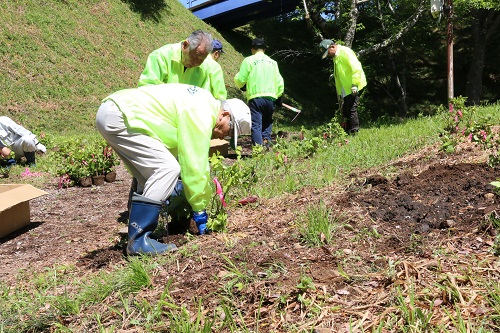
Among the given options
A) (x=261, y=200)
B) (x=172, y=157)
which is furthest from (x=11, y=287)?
(x=261, y=200)

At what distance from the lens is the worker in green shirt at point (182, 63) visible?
4.06 m

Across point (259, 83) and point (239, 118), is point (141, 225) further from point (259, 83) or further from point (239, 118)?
point (259, 83)

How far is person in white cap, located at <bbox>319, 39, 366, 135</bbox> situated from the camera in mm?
7941

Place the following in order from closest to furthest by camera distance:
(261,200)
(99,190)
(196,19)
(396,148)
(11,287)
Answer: (11,287)
(261,200)
(396,148)
(99,190)
(196,19)

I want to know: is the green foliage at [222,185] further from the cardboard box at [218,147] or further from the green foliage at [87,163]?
the cardboard box at [218,147]

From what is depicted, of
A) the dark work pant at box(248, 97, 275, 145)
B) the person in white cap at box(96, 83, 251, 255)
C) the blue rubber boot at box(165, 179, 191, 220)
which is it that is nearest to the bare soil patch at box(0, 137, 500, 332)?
the blue rubber boot at box(165, 179, 191, 220)

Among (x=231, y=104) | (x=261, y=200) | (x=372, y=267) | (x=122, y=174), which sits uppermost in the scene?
(x=231, y=104)

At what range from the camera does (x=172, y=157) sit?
10.4 feet

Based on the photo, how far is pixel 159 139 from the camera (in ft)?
10.4

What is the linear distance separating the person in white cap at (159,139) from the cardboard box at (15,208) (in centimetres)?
178

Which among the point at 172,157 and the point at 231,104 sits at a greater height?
the point at 231,104

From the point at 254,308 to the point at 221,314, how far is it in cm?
15

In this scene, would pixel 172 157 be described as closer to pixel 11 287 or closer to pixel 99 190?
pixel 11 287

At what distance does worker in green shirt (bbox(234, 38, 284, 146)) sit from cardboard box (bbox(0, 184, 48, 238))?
13.0 ft
